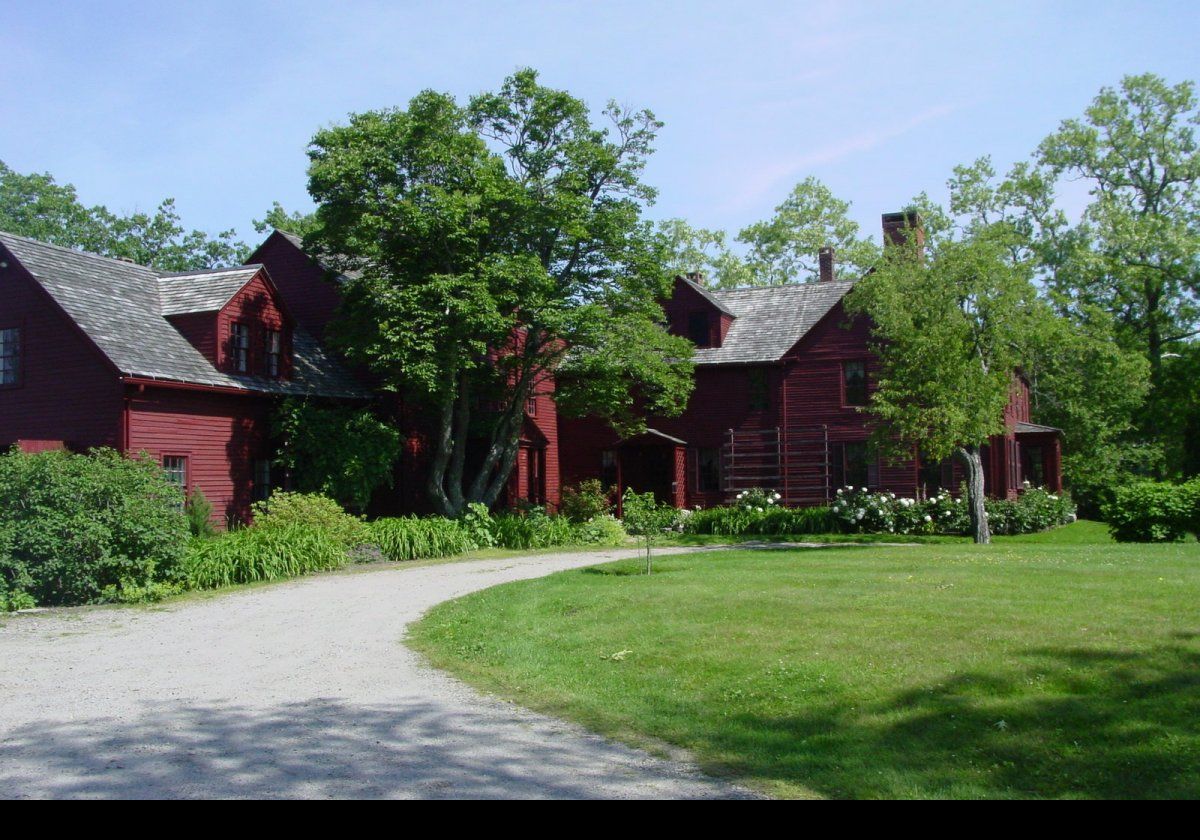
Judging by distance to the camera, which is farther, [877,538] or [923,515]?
[923,515]

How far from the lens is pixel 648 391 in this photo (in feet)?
105

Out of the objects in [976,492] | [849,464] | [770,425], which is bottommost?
[976,492]

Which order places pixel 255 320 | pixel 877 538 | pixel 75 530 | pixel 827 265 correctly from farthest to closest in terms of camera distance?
pixel 827 265, pixel 877 538, pixel 255 320, pixel 75 530

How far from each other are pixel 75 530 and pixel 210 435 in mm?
9570

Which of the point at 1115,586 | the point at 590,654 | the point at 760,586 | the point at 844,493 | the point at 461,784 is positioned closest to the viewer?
the point at 461,784

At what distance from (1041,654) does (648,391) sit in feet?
77.1

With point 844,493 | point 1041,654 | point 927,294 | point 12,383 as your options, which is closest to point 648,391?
point 844,493

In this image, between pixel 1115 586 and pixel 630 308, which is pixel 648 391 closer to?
pixel 630 308

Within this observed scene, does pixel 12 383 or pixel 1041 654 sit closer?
pixel 1041 654

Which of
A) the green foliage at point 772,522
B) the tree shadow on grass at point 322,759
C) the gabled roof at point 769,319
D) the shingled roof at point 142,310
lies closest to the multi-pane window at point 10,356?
the shingled roof at point 142,310

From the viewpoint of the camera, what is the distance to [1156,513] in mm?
23078

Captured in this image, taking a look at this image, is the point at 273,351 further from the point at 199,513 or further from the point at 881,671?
the point at 881,671

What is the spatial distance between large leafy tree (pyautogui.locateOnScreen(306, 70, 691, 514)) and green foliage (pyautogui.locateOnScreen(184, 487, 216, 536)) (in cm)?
499

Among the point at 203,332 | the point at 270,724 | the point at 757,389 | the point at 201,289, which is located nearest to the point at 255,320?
the point at 203,332
